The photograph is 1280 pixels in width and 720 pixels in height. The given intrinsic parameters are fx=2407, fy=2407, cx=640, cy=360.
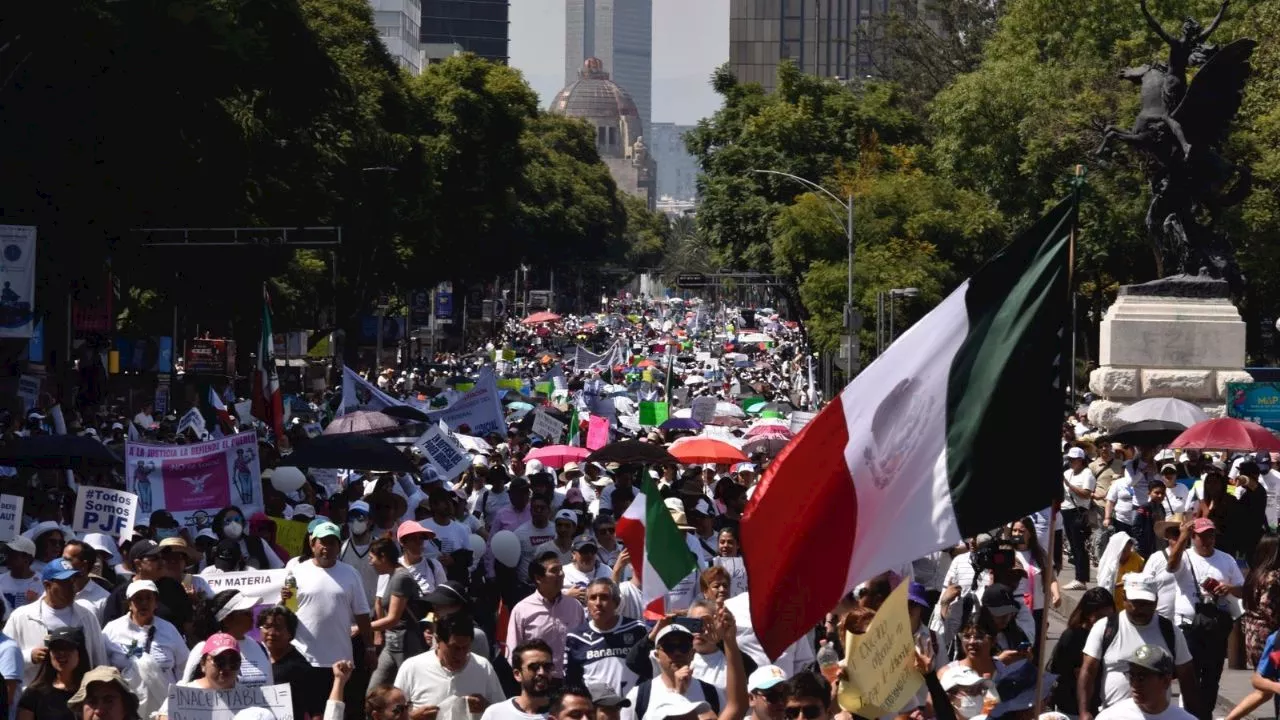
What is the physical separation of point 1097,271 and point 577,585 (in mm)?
40926

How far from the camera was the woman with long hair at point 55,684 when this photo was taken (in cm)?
991

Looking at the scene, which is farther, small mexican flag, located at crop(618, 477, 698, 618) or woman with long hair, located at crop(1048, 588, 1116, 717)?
small mexican flag, located at crop(618, 477, 698, 618)

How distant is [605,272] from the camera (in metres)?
177

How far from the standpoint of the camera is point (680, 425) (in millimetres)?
30484

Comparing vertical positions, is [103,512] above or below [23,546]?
below

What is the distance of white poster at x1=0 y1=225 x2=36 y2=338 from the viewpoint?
2683cm

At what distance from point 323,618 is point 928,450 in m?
4.71

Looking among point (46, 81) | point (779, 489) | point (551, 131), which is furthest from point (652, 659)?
point (551, 131)

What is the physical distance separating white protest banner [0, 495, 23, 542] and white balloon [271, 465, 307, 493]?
177 inches

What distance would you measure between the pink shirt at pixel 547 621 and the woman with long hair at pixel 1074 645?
2.29 m

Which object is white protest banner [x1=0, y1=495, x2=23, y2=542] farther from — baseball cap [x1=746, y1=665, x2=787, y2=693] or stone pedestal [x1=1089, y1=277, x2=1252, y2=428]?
stone pedestal [x1=1089, y1=277, x2=1252, y2=428]

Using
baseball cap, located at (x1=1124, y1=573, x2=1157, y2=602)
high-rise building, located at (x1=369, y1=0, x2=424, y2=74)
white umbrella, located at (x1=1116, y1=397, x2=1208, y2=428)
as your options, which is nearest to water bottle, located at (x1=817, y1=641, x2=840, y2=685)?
baseball cap, located at (x1=1124, y1=573, x2=1157, y2=602)

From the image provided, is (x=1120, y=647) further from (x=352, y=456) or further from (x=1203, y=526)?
(x=352, y=456)

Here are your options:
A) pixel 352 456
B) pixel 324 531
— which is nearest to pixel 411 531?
pixel 324 531
